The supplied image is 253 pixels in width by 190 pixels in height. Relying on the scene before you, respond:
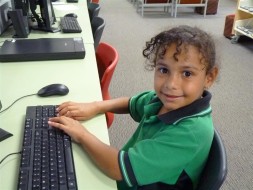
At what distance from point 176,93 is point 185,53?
11 cm

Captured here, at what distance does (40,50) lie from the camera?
4.93ft

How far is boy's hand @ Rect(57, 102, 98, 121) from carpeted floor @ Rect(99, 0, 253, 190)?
1.27 ft

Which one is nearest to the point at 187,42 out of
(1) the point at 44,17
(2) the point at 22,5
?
(1) the point at 44,17

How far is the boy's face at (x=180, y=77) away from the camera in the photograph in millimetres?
840

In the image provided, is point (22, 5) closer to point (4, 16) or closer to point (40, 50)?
point (4, 16)

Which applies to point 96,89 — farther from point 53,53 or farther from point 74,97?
point 53,53

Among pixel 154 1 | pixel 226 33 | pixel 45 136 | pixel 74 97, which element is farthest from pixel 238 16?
pixel 45 136

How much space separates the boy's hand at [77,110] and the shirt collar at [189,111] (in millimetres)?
266

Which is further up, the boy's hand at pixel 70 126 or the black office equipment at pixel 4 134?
the boy's hand at pixel 70 126

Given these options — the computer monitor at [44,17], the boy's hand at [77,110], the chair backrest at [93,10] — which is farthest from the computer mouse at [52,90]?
the chair backrest at [93,10]

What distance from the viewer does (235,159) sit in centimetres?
191

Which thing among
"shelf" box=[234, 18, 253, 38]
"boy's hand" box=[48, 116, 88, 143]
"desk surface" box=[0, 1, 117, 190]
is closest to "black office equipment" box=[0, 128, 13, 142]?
"desk surface" box=[0, 1, 117, 190]

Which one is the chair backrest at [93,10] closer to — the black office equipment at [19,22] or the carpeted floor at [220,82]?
the carpeted floor at [220,82]

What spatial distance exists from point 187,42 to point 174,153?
0.30m
